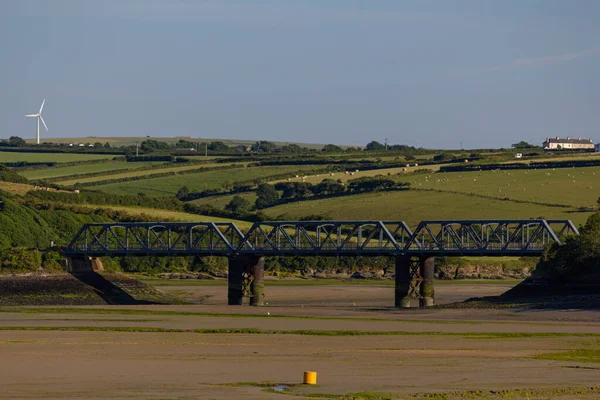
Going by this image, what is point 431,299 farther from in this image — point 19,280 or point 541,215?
point 541,215

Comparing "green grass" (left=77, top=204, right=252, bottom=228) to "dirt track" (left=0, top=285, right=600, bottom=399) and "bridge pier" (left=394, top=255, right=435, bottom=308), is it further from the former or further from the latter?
"dirt track" (left=0, top=285, right=600, bottom=399)

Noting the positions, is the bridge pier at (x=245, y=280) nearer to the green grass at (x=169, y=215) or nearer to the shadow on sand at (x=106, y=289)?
the shadow on sand at (x=106, y=289)

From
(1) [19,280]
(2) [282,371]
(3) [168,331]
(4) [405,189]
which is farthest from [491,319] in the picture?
(4) [405,189]

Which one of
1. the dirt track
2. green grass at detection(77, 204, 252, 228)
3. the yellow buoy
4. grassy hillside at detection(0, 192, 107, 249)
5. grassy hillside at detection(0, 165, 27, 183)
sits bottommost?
the dirt track

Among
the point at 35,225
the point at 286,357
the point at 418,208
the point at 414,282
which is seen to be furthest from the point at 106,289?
the point at 418,208

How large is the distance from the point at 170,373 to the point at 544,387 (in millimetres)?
14418

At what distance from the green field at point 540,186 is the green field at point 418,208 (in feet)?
16.2

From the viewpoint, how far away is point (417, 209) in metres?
175

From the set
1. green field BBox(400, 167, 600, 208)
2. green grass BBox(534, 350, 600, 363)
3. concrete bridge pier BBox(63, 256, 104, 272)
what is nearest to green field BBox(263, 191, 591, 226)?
green field BBox(400, 167, 600, 208)

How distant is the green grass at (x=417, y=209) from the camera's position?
166m

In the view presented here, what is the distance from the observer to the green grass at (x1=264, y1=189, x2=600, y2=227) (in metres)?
166

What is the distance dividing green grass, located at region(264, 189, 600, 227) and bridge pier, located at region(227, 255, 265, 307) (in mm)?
56410

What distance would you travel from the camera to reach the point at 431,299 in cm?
10650

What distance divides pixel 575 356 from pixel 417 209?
121 m
